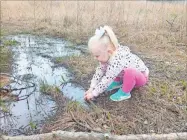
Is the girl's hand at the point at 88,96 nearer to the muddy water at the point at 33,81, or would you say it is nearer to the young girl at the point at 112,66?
the young girl at the point at 112,66

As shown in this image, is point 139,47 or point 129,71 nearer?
point 129,71

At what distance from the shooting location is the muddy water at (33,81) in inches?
129

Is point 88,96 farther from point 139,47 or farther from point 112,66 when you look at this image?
point 139,47

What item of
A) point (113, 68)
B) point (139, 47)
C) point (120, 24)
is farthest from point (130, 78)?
point (120, 24)

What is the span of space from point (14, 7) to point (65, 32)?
12.0 feet

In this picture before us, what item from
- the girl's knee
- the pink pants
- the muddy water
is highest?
the girl's knee

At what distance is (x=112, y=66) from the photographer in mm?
3543

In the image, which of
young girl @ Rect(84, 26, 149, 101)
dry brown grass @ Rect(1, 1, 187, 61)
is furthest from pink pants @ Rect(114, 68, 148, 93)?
dry brown grass @ Rect(1, 1, 187, 61)

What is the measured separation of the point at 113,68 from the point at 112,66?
24 mm

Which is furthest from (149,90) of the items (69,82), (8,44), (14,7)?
(14,7)

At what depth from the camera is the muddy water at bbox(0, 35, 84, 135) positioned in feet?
10.7

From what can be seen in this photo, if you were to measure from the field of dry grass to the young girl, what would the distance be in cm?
14

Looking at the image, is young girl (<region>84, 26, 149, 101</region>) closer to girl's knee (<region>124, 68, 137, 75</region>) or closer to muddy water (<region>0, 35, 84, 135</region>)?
girl's knee (<region>124, 68, 137, 75</region>)

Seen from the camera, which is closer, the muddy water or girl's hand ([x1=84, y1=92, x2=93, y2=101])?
the muddy water
